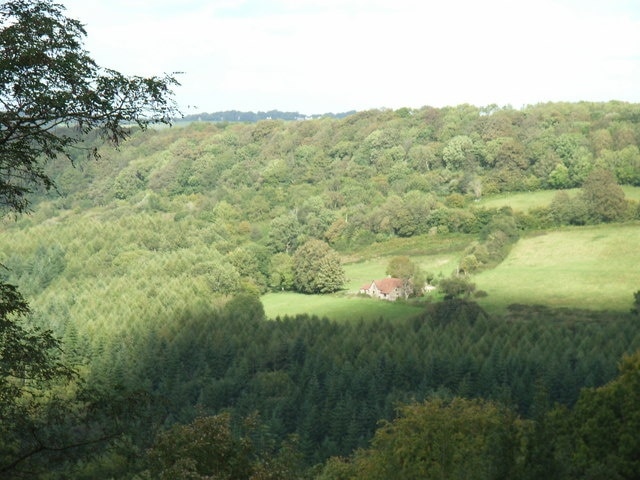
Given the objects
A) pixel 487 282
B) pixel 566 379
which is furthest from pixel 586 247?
pixel 566 379

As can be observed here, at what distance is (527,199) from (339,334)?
2648 inches

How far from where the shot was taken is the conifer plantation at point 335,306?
18.3 meters

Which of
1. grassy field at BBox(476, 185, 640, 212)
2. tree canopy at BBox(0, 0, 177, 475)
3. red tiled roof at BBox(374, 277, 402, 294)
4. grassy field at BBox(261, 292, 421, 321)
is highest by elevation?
tree canopy at BBox(0, 0, 177, 475)

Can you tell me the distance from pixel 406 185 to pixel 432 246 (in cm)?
4052

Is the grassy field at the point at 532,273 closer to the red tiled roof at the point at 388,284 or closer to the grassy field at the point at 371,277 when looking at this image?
the grassy field at the point at 371,277

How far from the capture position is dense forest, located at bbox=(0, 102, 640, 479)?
2664 cm

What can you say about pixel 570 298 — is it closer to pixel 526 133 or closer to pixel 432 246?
pixel 432 246

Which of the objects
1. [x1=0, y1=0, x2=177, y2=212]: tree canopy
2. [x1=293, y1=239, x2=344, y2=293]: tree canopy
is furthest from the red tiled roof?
[x1=0, y1=0, x2=177, y2=212]: tree canopy

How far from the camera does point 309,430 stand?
66875mm

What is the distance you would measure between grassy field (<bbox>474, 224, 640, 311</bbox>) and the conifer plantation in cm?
44

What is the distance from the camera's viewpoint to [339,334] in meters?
A: 88.3

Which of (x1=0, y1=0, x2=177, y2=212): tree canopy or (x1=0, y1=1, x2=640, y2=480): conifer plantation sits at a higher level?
(x1=0, y1=0, x2=177, y2=212): tree canopy

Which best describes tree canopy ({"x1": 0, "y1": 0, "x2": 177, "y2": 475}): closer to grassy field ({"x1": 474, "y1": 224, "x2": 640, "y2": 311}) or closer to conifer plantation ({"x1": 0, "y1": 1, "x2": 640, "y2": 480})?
conifer plantation ({"x1": 0, "y1": 1, "x2": 640, "y2": 480})

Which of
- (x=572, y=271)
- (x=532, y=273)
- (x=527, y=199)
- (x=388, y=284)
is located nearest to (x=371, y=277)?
(x=388, y=284)
